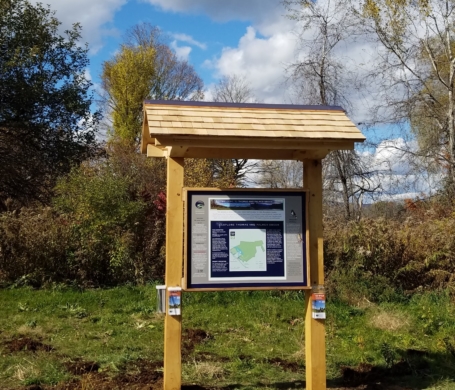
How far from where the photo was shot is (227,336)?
712cm

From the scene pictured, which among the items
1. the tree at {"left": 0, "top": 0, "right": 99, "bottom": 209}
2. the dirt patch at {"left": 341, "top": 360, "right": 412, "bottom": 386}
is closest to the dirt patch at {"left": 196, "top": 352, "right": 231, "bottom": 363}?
the dirt patch at {"left": 341, "top": 360, "right": 412, "bottom": 386}

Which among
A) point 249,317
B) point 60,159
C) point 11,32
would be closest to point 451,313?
point 249,317

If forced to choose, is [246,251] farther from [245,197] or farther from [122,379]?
[122,379]

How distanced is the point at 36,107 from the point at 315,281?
1155cm

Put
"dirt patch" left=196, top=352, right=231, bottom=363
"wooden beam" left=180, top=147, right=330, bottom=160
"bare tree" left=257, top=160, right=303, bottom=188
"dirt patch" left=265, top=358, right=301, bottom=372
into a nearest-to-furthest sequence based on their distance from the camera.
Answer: "wooden beam" left=180, top=147, right=330, bottom=160
"dirt patch" left=265, top=358, right=301, bottom=372
"dirt patch" left=196, top=352, right=231, bottom=363
"bare tree" left=257, top=160, right=303, bottom=188

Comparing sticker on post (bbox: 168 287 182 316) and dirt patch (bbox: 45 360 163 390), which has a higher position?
sticker on post (bbox: 168 287 182 316)

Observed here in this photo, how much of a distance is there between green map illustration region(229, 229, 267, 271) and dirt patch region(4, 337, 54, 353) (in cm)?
304

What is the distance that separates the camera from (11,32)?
13852mm

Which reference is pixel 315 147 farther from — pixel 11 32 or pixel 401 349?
pixel 11 32

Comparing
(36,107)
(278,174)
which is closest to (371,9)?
(36,107)

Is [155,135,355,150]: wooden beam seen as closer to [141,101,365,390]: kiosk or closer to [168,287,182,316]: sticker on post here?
[141,101,365,390]: kiosk

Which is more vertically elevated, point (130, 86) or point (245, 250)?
point (130, 86)

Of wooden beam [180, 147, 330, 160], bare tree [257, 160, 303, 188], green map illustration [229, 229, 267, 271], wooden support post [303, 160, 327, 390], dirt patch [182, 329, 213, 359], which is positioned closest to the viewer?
green map illustration [229, 229, 267, 271]

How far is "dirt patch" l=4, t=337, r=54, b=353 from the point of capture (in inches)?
244
